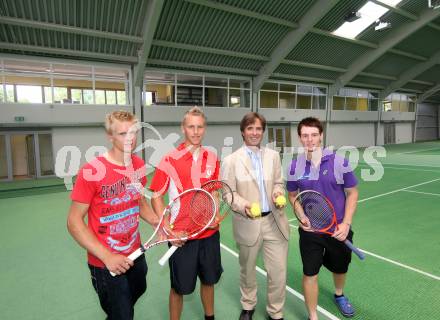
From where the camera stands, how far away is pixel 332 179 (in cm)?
307

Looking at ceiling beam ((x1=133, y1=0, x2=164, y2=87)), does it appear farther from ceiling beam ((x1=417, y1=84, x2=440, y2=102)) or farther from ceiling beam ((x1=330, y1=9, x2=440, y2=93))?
ceiling beam ((x1=417, y1=84, x2=440, y2=102))

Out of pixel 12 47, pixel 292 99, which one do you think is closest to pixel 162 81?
pixel 12 47

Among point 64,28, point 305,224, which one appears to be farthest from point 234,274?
point 64,28

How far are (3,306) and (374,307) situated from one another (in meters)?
4.72

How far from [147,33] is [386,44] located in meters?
17.2

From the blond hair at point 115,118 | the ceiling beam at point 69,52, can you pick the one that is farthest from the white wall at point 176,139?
the blond hair at point 115,118

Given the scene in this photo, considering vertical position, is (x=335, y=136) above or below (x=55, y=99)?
below

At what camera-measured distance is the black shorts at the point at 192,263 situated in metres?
2.79

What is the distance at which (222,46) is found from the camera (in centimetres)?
1708

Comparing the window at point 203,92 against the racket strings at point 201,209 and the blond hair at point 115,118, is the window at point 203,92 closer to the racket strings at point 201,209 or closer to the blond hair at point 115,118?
the racket strings at point 201,209

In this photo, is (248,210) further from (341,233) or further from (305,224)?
(341,233)

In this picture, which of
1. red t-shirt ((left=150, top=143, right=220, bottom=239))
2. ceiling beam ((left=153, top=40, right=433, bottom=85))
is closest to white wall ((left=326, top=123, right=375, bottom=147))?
ceiling beam ((left=153, top=40, right=433, bottom=85))

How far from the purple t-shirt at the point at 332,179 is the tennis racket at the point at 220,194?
33.6 inches

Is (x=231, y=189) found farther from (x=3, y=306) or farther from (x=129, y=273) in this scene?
(x=3, y=306)
